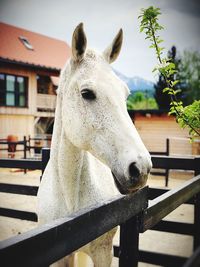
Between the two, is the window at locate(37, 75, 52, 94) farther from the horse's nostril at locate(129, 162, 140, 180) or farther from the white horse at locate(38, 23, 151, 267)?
the horse's nostril at locate(129, 162, 140, 180)

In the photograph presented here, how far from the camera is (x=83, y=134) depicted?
5.78 ft

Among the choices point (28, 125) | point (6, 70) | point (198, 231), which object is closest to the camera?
point (198, 231)

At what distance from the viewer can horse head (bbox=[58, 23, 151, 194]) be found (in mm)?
1410

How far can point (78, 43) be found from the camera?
1.84 metres

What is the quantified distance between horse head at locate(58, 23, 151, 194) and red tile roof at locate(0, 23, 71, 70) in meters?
18.7

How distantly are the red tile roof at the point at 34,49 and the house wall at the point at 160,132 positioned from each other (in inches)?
383

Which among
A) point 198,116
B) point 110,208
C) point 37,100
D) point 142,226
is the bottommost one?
point 142,226

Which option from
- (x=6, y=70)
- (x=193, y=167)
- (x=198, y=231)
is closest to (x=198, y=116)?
(x=193, y=167)

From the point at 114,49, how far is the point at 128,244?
1.47 m

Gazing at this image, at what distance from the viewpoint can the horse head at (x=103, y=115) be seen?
1.41 metres

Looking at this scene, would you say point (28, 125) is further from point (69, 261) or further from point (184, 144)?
point (69, 261)

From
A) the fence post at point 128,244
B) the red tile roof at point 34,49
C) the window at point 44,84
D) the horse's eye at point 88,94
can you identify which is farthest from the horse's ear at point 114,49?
the window at point 44,84

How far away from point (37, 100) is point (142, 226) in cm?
2091

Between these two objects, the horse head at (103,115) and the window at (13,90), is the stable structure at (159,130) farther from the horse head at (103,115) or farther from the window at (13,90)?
the horse head at (103,115)
